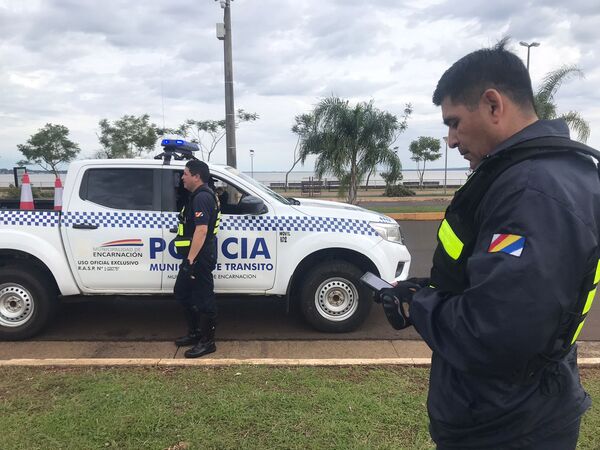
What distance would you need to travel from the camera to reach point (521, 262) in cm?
116

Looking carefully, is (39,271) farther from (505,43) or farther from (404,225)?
(404,225)

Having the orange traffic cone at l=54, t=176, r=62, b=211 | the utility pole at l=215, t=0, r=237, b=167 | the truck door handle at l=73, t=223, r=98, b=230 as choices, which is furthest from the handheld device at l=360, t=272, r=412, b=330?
the utility pole at l=215, t=0, r=237, b=167

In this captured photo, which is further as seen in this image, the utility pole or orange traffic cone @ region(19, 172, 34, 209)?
the utility pole

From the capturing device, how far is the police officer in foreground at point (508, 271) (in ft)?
3.84

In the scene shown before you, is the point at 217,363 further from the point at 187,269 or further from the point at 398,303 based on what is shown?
the point at 398,303

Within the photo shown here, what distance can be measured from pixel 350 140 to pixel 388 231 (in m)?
10.6

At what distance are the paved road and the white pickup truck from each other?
0.91 ft

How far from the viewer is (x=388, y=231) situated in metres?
5.16

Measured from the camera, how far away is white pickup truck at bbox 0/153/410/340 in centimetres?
488

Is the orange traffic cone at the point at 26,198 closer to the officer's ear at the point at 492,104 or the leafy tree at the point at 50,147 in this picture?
the officer's ear at the point at 492,104

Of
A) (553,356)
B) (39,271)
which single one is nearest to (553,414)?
(553,356)

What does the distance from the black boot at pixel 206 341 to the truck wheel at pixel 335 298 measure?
3.30 feet

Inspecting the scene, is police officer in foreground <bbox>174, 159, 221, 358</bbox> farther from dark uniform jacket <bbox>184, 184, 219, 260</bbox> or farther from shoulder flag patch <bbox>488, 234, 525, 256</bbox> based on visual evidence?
shoulder flag patch <bbox>488, 234, 525, 256</bbox>

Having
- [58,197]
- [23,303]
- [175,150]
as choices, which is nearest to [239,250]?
[175,150]
